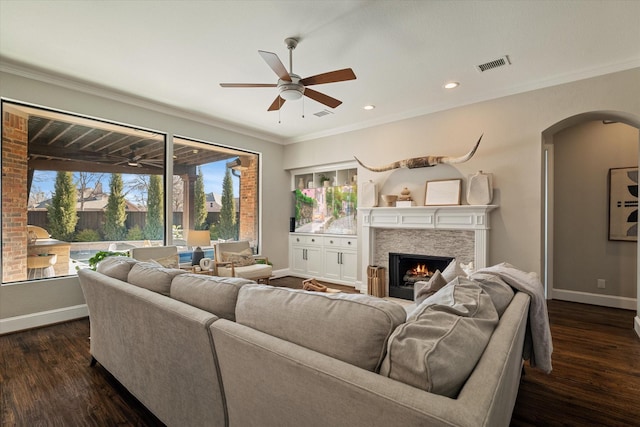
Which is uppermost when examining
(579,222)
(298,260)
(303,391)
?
(579,222)

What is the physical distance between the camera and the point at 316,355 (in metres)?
0.98

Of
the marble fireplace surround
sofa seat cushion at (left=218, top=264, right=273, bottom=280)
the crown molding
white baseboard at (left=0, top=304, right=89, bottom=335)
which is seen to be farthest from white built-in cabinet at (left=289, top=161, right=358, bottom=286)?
white baseboard at (left=0, top=304, right=89, bottom=335)

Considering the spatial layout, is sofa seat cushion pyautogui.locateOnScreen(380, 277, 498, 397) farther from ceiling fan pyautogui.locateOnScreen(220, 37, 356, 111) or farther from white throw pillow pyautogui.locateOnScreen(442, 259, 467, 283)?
ceiling fan pyautogui.locateOnScreen(220, 37, 356, 111)

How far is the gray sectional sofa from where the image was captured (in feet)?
2.65

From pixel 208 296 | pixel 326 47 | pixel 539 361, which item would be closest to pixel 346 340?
pixel 208 296

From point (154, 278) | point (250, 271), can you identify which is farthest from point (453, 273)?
point (250, 271)

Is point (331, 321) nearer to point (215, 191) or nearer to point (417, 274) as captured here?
point (417, 274)

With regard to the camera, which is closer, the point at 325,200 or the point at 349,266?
the point at 349,266

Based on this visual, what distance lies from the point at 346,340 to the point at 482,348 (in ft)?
1.48

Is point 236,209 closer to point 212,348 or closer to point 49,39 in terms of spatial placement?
point 49,39

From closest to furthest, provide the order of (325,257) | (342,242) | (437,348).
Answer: (437,348), (342,242), (325,257)

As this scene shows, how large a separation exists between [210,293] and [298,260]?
4.81m

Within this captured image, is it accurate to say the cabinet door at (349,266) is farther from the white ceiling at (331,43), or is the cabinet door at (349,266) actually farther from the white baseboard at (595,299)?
the white baseboard at (595,299)

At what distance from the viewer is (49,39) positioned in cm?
283
